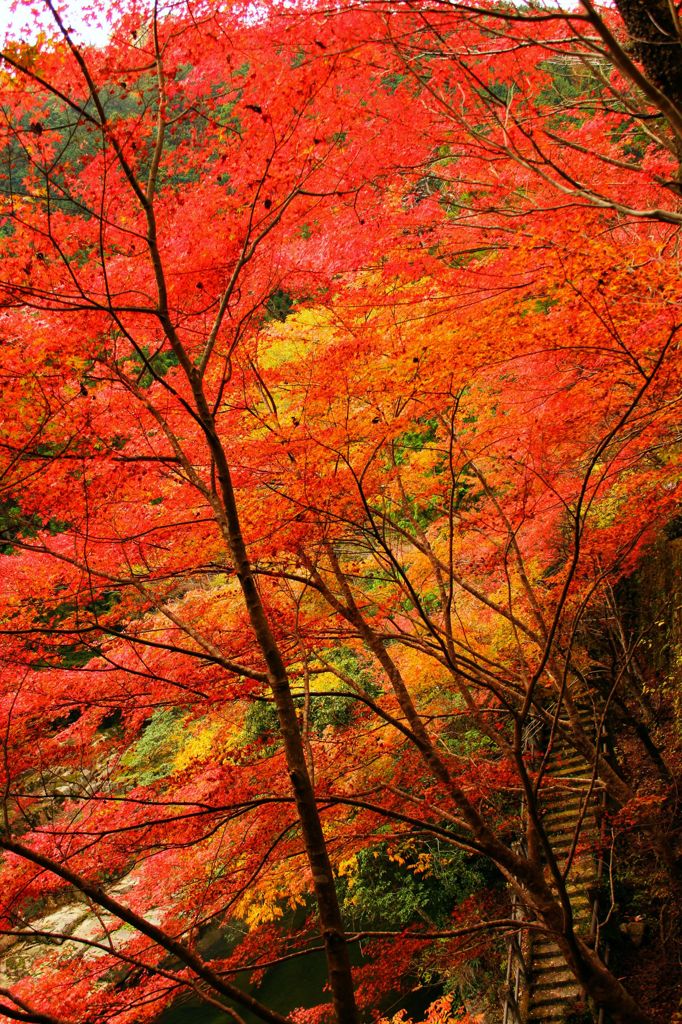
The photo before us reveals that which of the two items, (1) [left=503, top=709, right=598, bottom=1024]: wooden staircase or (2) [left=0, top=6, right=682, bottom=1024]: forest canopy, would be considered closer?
(2) [left=0, top=6, right=682, bottom=1024]: forest canopy

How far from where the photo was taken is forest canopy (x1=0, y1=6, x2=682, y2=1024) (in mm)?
3898

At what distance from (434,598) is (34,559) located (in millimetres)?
8833

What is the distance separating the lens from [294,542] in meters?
6.02

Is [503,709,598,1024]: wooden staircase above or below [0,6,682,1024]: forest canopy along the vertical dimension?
below

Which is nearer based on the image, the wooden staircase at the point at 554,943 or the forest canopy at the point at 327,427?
the forest canopy at the point at 327,427

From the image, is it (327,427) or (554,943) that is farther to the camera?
(554,943)

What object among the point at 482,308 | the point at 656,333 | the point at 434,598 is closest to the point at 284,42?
A: the point at 482,308

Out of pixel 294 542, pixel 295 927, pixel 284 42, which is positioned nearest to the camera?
pixel 284 42

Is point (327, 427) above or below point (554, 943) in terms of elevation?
above

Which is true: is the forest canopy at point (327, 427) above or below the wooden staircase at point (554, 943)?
above

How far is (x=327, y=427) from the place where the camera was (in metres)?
6.88

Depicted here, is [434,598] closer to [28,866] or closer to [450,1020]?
[450,1020]

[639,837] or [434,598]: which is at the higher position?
[434,598]

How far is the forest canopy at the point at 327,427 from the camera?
3898 mm
